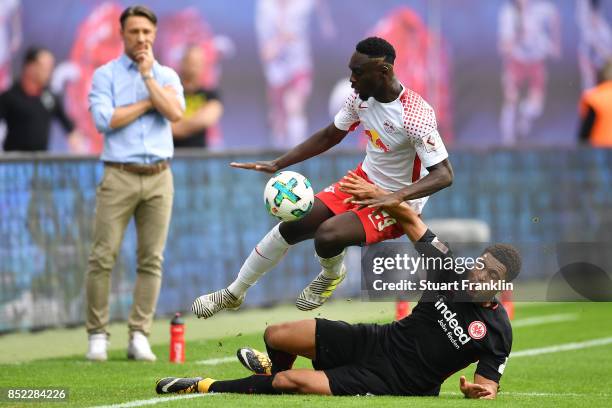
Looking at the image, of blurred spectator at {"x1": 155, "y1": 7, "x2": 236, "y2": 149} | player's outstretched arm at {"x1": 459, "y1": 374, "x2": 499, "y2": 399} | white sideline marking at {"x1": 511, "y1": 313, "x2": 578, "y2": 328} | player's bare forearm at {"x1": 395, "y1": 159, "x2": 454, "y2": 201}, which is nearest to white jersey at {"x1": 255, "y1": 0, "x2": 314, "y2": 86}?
blurred spectator at {"x1": 155, "y1": 7, "x2": 236, "y2": 149}

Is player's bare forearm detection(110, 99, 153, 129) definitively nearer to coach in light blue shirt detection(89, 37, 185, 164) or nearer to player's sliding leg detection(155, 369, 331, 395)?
coach in light blue shirt detection(89, 37, 185, 164)

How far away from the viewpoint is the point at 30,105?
1430cm

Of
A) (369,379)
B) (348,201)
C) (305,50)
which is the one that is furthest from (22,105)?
(369,379)

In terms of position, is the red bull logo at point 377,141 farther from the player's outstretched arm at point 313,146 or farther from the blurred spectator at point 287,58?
the blurred spectator at point 287,58

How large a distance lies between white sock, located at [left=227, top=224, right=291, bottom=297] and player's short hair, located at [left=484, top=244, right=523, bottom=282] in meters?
1.96

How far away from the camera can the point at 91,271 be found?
38.3ft

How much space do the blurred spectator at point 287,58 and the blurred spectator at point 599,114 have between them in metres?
3.73

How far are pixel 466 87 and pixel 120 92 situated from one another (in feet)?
28.7

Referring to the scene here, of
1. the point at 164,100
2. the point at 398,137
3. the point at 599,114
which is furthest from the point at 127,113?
the point at 599,114

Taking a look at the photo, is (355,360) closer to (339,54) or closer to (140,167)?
(140,167)

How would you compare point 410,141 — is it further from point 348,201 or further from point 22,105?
point 22,105

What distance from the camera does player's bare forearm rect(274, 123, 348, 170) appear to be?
10461 mm

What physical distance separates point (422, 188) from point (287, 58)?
305 inches

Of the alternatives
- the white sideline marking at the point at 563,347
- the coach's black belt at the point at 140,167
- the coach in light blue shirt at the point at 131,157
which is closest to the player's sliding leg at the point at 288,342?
the coach in light blue shirt at the point at 131,157
